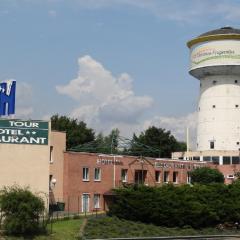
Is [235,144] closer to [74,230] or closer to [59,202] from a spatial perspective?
[59,202]

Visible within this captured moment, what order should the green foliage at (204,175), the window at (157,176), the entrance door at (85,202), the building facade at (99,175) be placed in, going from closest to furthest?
1. the building facade at (99,175)
2. the entrance door at (85,202)
3. the window at (157,176)
4. the green foliage at (204,175)

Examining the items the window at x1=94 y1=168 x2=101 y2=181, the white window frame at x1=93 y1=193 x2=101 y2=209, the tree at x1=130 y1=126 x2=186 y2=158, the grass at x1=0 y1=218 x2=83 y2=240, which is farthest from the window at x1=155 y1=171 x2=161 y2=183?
the tree at x1=130 y1=126 x2=186 y2=158

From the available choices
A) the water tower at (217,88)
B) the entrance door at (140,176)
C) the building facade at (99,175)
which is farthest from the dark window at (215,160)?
the entrance door at (140,176)

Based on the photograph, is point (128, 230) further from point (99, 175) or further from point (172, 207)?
point (99, 175)

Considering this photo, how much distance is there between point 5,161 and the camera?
6266 centimetres

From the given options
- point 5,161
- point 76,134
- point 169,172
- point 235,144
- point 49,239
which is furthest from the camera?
point 76,134

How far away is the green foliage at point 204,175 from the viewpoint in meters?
87.4

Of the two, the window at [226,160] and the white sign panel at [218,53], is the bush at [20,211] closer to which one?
the window at [226,160]

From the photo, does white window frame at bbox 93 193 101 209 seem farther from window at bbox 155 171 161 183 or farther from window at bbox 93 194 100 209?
window at bbox 155 171 161 183

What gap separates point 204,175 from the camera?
8744cm

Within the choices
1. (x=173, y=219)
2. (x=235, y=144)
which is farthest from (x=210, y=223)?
(x=235, y=144)

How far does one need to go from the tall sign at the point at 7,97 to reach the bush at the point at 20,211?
10.4 meters

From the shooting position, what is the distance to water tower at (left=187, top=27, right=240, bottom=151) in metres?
103

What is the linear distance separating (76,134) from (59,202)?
→ 44.1 metres
